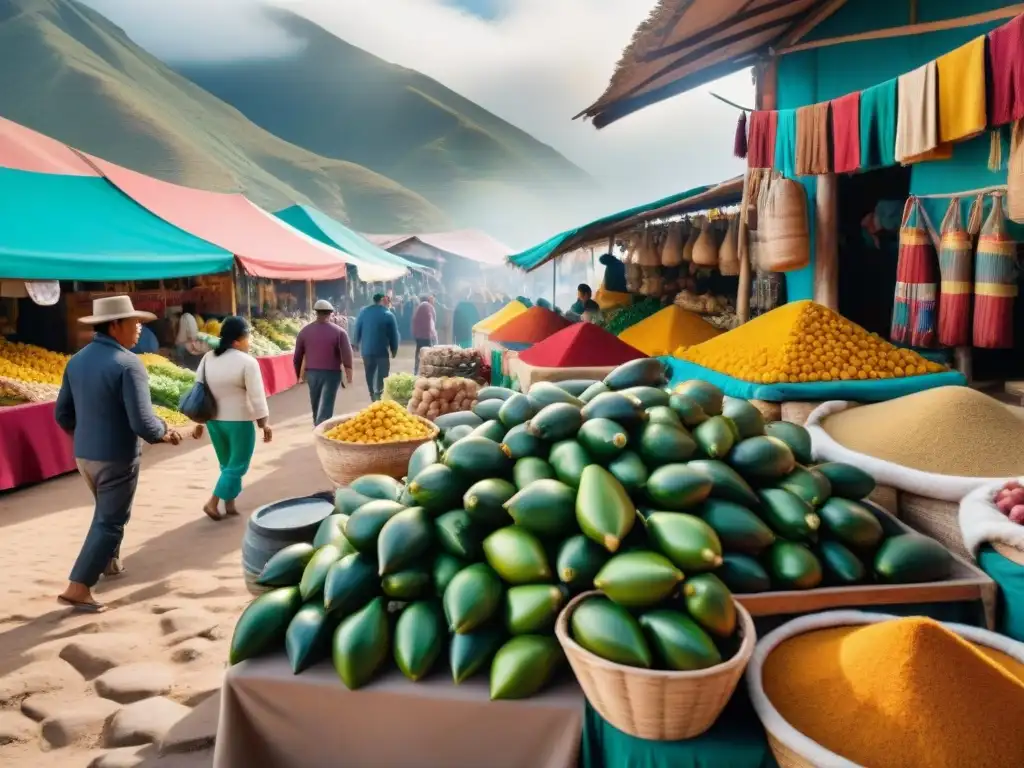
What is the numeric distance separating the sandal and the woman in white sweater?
135 centimetres

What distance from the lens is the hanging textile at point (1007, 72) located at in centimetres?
317

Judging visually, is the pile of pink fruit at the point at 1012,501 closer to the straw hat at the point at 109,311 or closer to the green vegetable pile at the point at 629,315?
the straw hat at the point at 109,311

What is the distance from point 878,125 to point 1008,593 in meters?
3.37

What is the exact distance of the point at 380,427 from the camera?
3350mm

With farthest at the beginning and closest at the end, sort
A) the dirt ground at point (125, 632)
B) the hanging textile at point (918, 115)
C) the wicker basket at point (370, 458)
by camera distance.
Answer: the hanging textile at point (918, 115)
the wicker basket at point (370, 458)
the dirt ground at point (125, 632)

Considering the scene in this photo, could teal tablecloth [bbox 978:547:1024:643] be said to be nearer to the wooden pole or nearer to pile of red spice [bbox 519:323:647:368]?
pile of red spice [bbox 519:323:647:368]

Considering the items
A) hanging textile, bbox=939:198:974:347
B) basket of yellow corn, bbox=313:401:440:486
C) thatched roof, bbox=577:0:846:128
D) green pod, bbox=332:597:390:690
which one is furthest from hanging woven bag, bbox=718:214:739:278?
green pod, bbox=332:597:390:690

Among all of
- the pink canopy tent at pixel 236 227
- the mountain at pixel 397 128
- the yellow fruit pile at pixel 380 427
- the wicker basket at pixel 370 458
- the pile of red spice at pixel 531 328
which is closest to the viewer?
the wicker basket at pixel 370 458

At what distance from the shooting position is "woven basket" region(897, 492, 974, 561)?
75.8 inches

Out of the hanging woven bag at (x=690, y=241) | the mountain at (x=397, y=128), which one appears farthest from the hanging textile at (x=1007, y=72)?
the mountain at (x=397, y=128)

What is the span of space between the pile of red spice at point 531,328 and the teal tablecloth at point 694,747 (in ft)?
16.6

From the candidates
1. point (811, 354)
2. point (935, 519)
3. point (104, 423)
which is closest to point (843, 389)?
point (811, 354)

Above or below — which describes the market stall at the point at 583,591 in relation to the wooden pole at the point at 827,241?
below

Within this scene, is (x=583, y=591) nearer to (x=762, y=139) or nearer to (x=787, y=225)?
(x=787, y=225)
